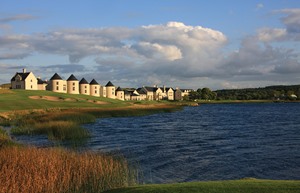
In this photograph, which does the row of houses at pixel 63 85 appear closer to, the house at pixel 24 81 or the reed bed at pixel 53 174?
the house at pixel 24 81

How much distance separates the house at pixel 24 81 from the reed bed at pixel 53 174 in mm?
99506

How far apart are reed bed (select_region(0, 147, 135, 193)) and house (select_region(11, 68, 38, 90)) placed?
99.5 meters

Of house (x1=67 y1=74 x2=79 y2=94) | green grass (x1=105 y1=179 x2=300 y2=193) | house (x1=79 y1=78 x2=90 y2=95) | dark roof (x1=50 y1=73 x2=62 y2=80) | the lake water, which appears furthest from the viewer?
house (x1=79 y1=78 x2=90 y2=95)

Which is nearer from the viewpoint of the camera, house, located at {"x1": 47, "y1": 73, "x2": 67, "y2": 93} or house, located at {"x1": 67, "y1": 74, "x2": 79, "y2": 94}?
house, located at {"x1": 47, "y1": 73, "x2": 67, "y2": 93}

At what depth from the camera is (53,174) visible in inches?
549

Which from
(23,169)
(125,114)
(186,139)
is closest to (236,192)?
(23,169)

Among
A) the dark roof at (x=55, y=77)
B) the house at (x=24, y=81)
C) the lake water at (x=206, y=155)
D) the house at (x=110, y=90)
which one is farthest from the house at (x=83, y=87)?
the lake water at (x=206, y=155)

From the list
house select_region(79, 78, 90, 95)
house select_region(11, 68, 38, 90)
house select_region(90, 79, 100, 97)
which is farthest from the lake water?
house select_region(90, 79, 100, 97)

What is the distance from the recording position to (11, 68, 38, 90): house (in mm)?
111438

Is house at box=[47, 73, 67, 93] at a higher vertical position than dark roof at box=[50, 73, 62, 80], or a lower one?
lower

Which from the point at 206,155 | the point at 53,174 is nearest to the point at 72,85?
the point at 206,155

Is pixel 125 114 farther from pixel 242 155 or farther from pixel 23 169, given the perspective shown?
pixel 23 169

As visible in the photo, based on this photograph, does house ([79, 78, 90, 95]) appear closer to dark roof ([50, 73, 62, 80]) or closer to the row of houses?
the row of houses

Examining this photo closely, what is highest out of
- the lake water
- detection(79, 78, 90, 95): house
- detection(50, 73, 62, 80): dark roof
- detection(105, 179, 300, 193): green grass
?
detection(50, 73, 62, 80): dark roof
